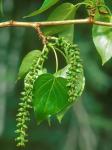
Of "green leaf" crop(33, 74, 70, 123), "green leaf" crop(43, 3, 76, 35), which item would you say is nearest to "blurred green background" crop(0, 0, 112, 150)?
"green leaf" crop(43, 3, 76, 35)

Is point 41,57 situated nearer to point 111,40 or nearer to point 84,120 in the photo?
point 111,40

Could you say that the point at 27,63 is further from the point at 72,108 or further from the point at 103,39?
the point at 72,108

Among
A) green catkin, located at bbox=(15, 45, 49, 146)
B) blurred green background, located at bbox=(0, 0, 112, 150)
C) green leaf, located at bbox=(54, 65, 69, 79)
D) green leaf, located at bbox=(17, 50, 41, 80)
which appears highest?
blurred green background, located at bbox=(0, 0, 112, 150)

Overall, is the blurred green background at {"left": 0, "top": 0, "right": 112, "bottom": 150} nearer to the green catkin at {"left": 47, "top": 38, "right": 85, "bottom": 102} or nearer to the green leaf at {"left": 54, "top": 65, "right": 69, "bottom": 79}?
the green leaf at {"left": 54, "top": 65, "right": 69, "bottom": 79}

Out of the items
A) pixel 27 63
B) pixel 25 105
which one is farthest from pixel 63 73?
pixel 25 105

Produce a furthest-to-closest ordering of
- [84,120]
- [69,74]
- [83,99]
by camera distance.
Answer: [83,99] < [84,120] < [69,74]

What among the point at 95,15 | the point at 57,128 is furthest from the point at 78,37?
the point at 95,15

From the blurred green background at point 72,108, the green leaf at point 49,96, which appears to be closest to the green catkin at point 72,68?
the green leaf at point 49,96
